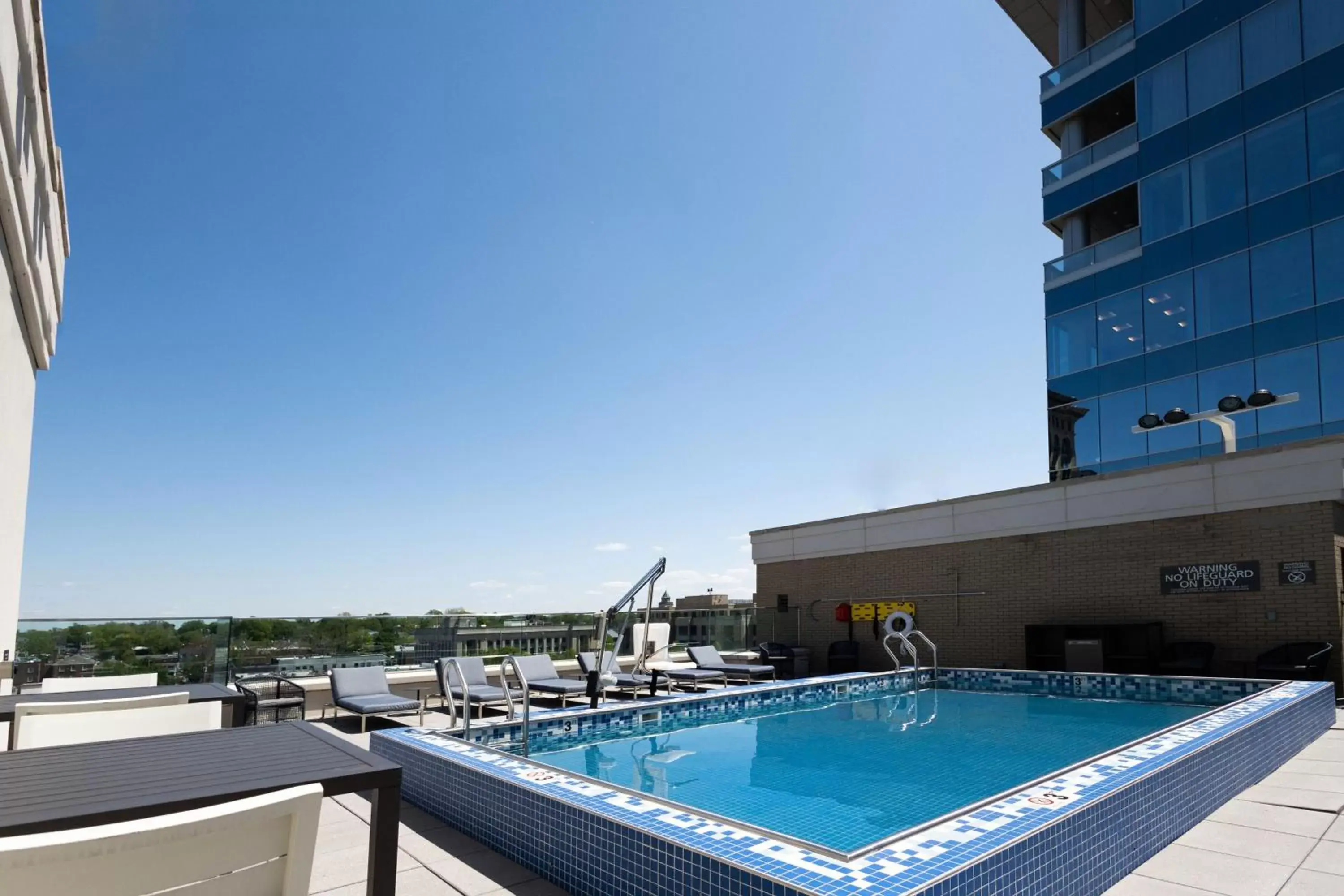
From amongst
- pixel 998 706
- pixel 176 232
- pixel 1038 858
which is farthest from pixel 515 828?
pixel 176 232

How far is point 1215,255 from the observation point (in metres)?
17.6

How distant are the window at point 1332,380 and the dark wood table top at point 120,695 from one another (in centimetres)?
1827

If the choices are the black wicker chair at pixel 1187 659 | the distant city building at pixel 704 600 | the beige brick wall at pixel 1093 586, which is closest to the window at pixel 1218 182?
the beige brick wall at pixel 1093 586

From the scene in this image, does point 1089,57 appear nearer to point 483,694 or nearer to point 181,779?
point 483,694

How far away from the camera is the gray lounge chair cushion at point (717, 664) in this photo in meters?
12.9

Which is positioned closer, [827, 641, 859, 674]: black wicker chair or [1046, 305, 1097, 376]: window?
[827, 641, 859, 674]: black wicker chair

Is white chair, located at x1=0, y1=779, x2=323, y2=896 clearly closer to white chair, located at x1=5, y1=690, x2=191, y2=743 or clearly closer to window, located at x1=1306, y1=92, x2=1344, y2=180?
white chair, located at x1=5, y1=690, x2=191, y2=743

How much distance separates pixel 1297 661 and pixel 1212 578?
58.0 inches

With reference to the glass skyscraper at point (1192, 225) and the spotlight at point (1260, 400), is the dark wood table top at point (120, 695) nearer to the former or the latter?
the spotlight at point (1260, 400)

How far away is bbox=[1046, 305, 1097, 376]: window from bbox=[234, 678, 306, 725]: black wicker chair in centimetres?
1812

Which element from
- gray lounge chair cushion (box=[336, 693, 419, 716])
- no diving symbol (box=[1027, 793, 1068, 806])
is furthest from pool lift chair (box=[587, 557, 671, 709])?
no diving symbol (box=[1027, 793, 1068, 806])

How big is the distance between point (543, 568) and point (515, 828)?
47.6m

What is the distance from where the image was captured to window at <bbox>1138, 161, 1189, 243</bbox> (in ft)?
60.2

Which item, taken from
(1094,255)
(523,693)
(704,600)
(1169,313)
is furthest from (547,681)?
(704,600)
